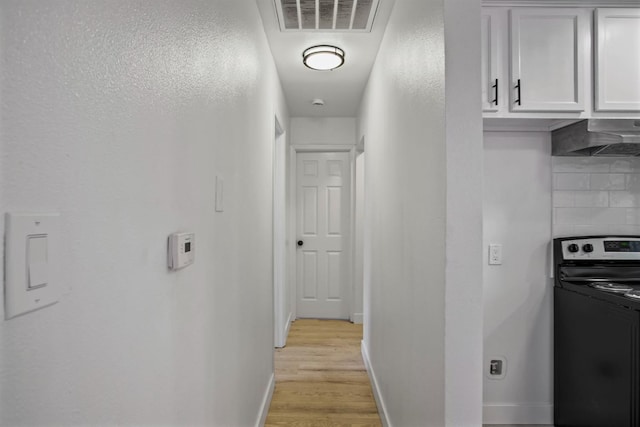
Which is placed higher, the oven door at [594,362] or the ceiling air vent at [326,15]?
the ceiling air vent at [326,15]

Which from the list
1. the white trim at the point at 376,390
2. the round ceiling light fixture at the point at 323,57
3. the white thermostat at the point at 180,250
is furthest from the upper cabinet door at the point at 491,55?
the white trim at the point at 376,390

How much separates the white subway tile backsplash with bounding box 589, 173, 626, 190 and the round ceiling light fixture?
69.9 inches

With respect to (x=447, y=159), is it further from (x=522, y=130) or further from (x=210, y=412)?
(x=522, y=130)

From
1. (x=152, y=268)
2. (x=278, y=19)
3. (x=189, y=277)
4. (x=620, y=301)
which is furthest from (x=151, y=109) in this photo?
(x=620, y=301)

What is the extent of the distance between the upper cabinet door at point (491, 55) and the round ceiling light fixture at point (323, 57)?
91cm

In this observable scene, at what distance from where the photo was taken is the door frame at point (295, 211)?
4.13m

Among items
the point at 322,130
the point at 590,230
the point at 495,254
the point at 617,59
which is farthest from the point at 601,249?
the point at 322,130

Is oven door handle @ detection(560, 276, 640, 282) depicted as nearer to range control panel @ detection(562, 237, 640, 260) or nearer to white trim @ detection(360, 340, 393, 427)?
range control panel @ detection(562, 237, 640, 260)

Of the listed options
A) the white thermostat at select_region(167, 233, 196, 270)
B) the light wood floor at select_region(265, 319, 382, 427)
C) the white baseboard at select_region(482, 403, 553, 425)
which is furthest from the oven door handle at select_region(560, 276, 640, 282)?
→ the white thermostat at select_region(167, 233, 196, 270)

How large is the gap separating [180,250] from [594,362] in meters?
2.11

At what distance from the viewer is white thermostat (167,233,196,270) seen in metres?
0.86

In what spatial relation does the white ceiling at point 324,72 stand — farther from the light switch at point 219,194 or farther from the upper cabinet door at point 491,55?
the light switch at point 219,194

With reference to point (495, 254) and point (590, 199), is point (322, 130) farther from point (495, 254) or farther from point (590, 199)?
point (590, 199)

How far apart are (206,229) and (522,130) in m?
1.98
